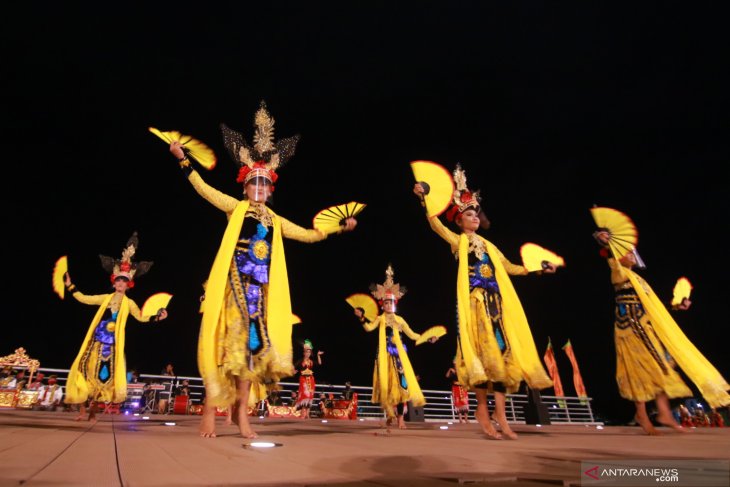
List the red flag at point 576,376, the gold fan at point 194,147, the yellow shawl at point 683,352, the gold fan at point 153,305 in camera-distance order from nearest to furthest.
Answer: the gold fan at point 194,147
the yellow shawl at point 683,352
the gold fan at point 153,305
the red flag at point 576,376

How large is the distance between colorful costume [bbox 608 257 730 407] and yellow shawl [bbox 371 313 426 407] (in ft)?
9.25

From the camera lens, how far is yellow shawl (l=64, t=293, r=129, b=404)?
5.95 metres

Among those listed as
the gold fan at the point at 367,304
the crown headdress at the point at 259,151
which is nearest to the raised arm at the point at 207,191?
the crown headdress at the point at 259,151

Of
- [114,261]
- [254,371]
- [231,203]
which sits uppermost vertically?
[114,261]

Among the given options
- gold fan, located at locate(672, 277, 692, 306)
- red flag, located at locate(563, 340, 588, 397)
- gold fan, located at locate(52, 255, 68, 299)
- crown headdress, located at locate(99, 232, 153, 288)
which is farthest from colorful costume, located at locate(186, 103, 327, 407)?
red flag, located at locate(563, 340, 588, 397)

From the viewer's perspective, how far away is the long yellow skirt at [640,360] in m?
4.58

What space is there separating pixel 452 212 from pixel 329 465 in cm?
352

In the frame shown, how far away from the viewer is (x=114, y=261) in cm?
689

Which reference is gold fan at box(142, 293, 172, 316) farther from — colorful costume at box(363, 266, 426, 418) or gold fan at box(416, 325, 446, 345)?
gold fan at box(416, 325, 446, 345)

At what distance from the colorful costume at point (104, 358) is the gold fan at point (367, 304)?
3389 mm

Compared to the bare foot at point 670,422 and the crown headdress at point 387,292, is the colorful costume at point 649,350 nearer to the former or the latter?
the bare foot at point 670,422

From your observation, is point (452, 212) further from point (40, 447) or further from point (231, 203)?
point (40, 447)

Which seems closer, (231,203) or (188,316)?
(231,203)

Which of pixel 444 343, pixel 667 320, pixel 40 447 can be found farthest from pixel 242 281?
pixel 444 343
